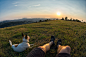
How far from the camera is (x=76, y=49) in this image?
3344 mm

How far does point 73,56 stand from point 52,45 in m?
1.48

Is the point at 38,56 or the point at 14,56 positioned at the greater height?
the point at 38,56

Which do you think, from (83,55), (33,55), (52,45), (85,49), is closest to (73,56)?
(83,55)

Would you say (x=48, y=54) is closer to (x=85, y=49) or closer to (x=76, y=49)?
(x=76, y=49)

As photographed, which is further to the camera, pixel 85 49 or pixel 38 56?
pixel 85 49

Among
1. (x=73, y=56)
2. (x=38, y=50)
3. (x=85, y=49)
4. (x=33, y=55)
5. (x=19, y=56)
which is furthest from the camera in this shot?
(x=85, y=49)

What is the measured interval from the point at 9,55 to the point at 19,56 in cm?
72

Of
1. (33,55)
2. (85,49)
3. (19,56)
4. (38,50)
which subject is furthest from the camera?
(85,49)

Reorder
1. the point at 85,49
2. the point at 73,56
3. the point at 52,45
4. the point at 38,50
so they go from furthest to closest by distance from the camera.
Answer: the point at 52,45
the point at 85,49
the point at 73,56
the point at 38,50

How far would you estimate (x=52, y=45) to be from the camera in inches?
156

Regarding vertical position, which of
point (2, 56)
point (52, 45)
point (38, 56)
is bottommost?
point (2, 56)

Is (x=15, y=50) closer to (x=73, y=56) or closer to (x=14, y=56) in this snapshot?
(x=14, y=56)

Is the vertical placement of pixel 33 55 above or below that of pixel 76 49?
above

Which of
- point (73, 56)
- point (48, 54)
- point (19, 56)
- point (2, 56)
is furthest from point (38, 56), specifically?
point (2, 56)
